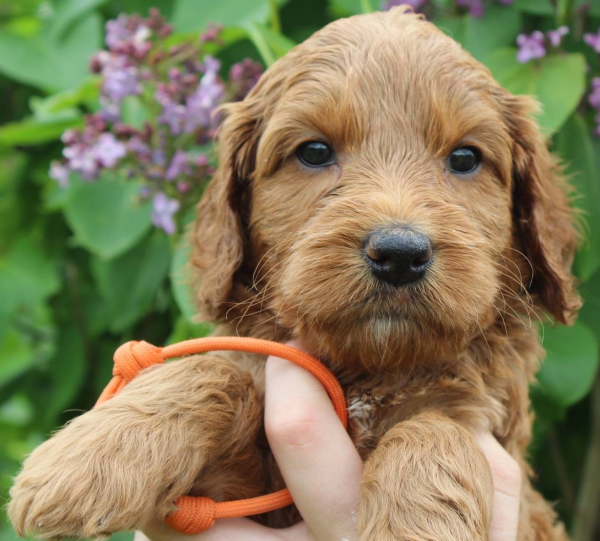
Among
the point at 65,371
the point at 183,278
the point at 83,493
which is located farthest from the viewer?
the point at 65,371

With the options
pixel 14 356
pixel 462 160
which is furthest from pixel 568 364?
pixel 14 356

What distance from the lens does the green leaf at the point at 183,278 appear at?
2.87 metres

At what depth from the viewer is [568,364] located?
2961 millimetres

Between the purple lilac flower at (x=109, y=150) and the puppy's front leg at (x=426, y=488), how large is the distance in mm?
1699

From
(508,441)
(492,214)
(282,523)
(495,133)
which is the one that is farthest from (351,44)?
(282,523)

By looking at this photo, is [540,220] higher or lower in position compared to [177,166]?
lower

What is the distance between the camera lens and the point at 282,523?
2461mm

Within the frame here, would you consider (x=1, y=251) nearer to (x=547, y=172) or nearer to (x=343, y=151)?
(x=343, y=151)

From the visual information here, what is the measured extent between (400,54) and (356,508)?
4.82 ft

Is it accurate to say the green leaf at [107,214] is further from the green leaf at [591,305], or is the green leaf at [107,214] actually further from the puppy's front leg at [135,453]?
the green leaf at [591,305]

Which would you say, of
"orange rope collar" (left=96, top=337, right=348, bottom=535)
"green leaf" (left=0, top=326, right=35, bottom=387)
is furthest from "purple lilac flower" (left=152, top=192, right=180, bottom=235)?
"green leaf" (left=0, top=326, right=35, bottom=387)

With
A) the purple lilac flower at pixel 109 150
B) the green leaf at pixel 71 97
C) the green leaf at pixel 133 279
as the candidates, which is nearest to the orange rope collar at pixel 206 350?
the purple lilac flower at pixel 109 150

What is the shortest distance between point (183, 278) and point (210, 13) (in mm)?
1420

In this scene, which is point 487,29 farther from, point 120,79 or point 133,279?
point 133,279
